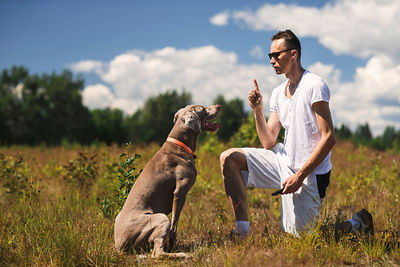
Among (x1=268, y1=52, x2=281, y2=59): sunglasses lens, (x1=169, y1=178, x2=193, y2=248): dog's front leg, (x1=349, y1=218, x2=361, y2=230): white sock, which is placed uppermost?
(x1=268, y1=52, x2=281, y2=59): sunglasses lens

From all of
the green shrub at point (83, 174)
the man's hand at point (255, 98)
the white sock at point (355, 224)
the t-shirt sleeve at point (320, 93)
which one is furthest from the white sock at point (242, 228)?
the green shrub at point (83, 174)

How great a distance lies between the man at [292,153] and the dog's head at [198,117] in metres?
0.47

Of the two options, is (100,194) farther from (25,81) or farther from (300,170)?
(25,81)

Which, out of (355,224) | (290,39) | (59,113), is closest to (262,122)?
(290,39)

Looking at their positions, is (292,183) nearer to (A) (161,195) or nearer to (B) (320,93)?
(B) (320,93)

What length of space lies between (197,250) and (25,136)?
4413 cm

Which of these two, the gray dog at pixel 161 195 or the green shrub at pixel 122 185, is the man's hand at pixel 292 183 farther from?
the green shrub at pixel 122 185

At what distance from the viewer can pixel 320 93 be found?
396cm

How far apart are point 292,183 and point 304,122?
0.79m

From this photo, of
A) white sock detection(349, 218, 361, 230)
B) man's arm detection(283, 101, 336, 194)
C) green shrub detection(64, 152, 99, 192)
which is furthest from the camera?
green shrub detection(64, 152, 99, 192)

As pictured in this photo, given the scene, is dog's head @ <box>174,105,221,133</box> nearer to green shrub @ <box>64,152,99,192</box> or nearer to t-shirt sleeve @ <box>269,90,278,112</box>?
t-shirt sleeve @ <box>269,90,278,112</box>

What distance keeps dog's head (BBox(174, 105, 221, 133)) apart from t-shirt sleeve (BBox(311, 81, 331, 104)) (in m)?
1.23

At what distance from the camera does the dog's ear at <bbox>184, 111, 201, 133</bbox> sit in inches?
162

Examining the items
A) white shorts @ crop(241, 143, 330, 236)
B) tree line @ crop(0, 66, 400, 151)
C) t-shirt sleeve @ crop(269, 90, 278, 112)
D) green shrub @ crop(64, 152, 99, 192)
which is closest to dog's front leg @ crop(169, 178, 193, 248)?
white shorts @ crop(241, 143, 330, 236)
